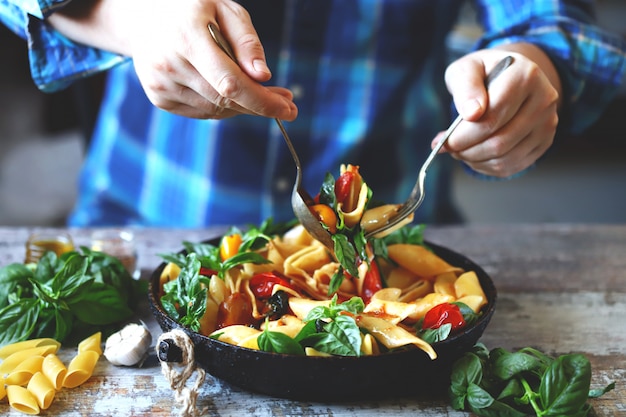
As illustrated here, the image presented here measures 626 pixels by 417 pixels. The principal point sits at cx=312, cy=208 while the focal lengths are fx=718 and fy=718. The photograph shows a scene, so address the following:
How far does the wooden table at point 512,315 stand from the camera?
1.17m

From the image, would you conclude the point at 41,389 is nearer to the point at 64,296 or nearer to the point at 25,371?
the point at 25,371

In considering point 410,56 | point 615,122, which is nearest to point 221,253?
point 410,56

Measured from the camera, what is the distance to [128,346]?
1.27 metres

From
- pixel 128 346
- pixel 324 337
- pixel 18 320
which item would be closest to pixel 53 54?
pixel 18 320

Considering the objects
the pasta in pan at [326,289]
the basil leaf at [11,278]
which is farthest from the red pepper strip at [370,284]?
the basil leaf at [11,278]

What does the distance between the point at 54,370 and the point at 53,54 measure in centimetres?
79

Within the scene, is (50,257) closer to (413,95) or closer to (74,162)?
(413,95)

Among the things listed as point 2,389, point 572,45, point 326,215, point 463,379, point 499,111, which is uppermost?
point 572,45

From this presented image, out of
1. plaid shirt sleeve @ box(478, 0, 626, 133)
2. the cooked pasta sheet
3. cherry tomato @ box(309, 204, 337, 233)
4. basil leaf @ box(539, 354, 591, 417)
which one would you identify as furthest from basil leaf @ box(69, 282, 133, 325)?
plaid shirt sleeve @ box(478, 0, 626, 133)

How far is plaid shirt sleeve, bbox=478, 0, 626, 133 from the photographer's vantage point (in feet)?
5.78

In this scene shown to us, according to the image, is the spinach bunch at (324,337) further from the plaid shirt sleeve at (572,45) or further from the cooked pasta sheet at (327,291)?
the plaid shirt sleeve at (572,45)

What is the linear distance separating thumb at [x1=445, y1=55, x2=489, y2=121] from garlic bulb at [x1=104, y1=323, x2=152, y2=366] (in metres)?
0.71

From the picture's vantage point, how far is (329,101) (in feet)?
6.92

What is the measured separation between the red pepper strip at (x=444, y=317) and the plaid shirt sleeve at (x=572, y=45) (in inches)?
31.0
